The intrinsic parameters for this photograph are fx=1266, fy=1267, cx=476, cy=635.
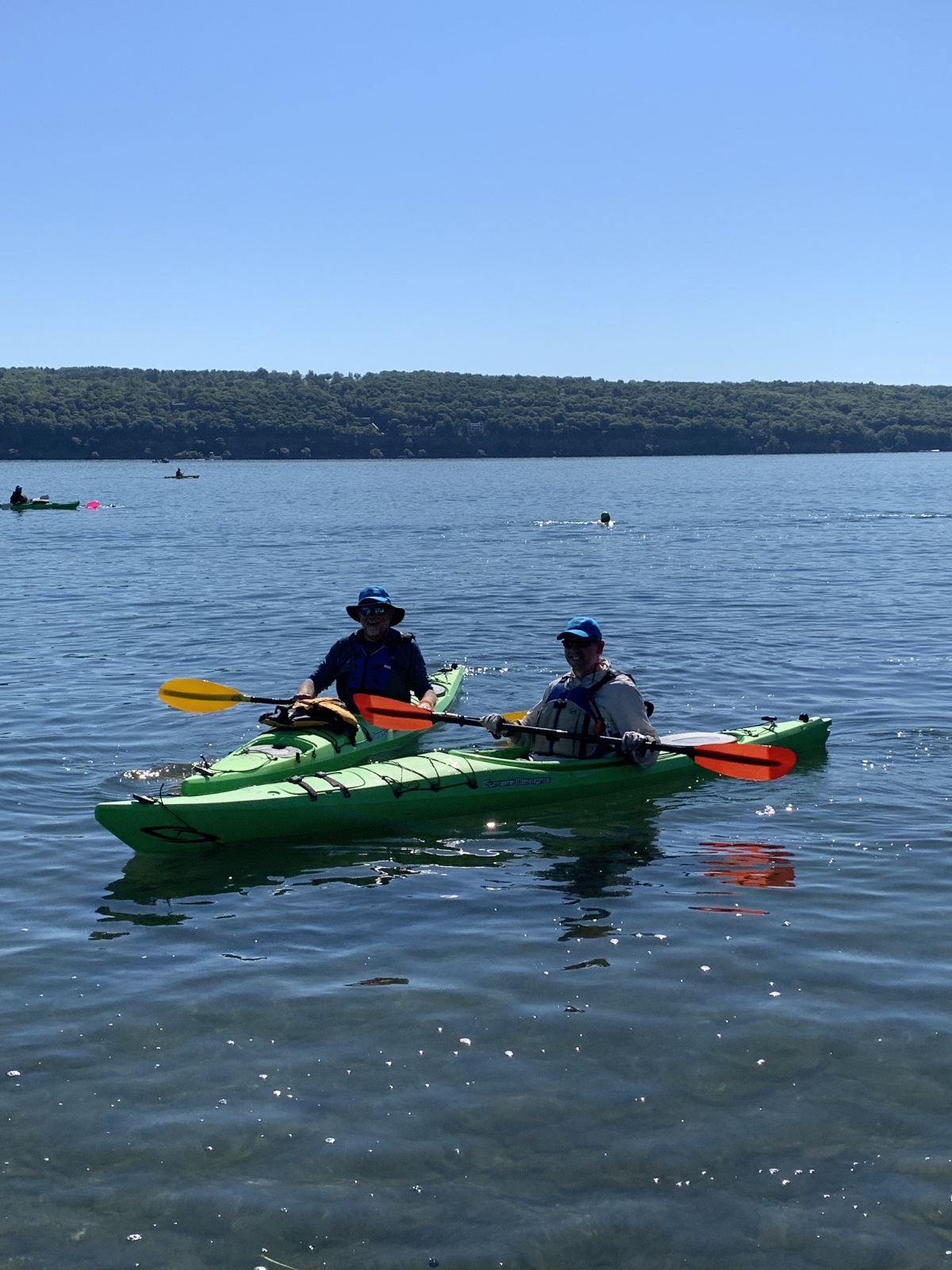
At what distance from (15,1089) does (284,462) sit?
158 meters

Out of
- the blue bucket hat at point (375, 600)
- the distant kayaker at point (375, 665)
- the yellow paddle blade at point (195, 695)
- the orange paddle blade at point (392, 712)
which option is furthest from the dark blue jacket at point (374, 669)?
the yellow paddle blade at point (195, 695)

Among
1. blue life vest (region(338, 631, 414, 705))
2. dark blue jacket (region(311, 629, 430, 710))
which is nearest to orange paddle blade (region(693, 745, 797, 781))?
dark blue jacket (region(311, 629, 430, 710))

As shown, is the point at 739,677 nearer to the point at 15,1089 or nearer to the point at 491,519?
the point at 15,1089

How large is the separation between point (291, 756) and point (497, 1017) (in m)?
4.56

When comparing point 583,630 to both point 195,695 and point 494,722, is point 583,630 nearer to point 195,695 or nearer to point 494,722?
point 494,722

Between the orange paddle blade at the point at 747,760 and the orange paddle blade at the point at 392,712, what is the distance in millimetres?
2490

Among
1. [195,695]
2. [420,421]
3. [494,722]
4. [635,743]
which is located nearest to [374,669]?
[195,695]

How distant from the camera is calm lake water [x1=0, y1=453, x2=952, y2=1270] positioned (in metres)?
5.03

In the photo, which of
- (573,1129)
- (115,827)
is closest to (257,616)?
(115,827)

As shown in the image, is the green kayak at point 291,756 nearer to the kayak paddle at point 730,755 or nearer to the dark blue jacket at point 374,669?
the dark blue jacket at point 374,669

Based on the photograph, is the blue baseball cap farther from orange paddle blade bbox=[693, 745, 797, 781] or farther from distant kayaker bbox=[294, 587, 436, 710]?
distant kayaker bbox=[294, 587, 436, 710]

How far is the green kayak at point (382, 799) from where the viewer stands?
30.3 ft

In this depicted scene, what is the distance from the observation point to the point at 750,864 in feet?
30.5

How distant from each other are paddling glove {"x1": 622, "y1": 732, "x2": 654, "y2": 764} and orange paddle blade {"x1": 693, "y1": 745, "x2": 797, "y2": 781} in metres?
0.51
